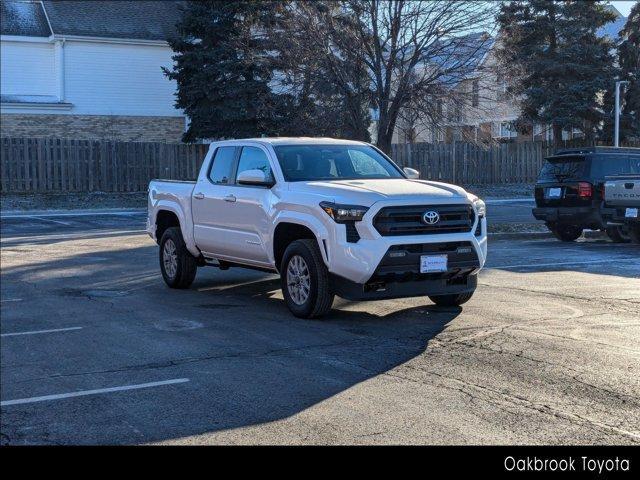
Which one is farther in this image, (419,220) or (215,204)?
(215,204)

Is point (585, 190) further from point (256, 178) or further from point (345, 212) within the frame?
point (345, 212)

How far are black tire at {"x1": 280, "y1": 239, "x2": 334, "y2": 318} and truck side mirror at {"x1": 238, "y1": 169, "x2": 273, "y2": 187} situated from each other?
940mm

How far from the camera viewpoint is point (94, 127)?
39.7 m

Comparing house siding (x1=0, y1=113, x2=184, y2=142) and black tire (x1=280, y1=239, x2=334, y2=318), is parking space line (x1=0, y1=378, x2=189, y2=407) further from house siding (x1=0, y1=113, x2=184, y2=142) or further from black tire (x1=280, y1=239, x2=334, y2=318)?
house siding (x1=0, y1=113, x2=184, y2=142)

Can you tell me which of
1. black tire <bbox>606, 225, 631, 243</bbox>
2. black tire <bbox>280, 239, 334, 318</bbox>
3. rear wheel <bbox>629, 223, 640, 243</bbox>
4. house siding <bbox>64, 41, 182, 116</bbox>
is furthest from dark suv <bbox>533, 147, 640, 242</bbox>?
house siding <bbox>64, 41, 182, 116</bbox>

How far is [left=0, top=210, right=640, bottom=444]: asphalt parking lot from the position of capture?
5.49 meters

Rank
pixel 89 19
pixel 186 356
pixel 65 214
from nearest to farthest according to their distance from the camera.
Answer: pixel 186 356
pixel 65 214
pixel 89 19

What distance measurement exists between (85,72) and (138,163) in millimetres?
8160

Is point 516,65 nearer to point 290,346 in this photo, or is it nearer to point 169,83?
point 290,346

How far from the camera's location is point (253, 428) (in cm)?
549

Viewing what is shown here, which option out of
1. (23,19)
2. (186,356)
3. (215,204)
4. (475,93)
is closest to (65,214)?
(475,93)

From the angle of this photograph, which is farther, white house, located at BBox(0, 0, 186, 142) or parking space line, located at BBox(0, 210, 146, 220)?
white house, located at BBox(0, 0, 186, 142)

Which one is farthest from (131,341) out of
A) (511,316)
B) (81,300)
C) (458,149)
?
(458,149)
